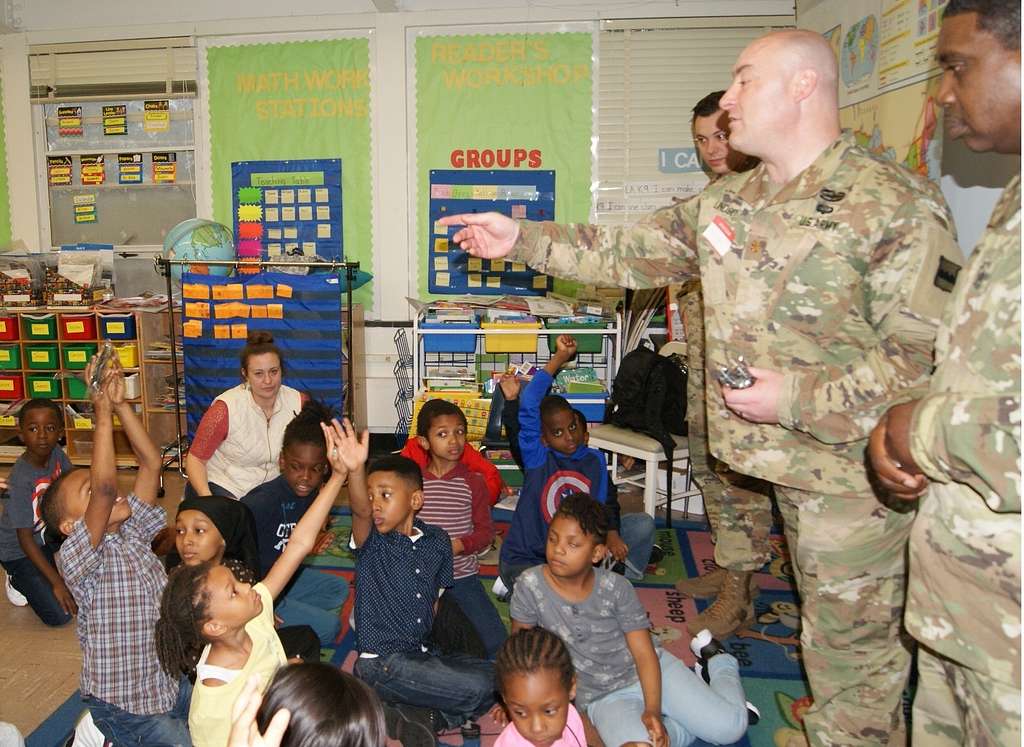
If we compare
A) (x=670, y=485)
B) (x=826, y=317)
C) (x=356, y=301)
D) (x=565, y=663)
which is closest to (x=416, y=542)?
(x=565, y=663)

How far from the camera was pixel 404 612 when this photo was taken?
2186 millimetres

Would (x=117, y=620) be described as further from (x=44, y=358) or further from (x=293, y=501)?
(x=44, y=358)

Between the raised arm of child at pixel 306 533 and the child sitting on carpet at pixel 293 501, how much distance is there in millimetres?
735

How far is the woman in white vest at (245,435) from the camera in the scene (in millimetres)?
2896

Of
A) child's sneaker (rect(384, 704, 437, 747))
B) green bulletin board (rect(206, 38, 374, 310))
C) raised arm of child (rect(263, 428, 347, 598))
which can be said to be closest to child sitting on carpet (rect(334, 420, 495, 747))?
child's sneaker (rect(384, 704, 437, 747))

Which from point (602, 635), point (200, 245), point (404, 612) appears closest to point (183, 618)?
point (404, 612)

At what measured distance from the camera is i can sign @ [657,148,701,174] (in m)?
4.98

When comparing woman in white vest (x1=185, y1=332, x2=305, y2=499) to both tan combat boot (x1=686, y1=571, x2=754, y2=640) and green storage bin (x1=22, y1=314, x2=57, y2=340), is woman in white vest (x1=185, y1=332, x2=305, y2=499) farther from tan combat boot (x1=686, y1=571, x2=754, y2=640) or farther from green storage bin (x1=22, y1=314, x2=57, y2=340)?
green storage bin (x1=22, y1=314, x2=57, y2=340)

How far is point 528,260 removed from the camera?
1.98m

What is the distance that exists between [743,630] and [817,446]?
134cm

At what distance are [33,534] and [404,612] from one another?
5.33 feet

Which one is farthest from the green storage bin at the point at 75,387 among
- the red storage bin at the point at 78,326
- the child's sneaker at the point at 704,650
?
the child's sneaker at the point at 704,650

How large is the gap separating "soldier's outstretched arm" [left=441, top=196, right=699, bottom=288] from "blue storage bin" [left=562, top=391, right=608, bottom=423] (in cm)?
234

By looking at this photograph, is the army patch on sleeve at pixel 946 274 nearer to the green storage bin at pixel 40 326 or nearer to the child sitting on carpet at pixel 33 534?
the child sitting on carpet at pixel 33 534
